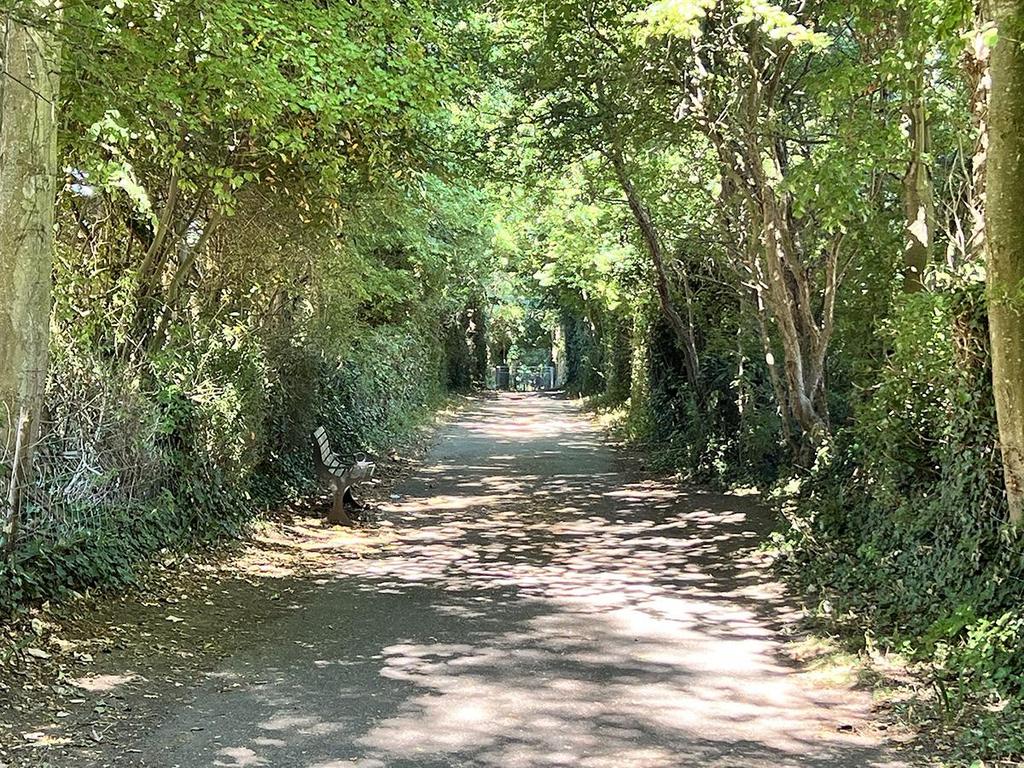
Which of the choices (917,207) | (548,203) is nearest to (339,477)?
(917,207)

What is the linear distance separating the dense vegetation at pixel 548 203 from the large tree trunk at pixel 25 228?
0.02 m

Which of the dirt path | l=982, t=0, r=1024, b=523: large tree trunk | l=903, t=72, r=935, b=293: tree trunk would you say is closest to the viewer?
the dirt path

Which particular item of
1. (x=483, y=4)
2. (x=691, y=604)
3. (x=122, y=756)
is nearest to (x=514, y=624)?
(x=691, y=604)

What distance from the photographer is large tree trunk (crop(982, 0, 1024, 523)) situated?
576 cm

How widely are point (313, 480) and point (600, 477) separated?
5.45 m

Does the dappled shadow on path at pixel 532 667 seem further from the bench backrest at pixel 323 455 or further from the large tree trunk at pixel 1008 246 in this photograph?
the large tree trunk at pixel 1008 246

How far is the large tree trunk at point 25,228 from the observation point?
21.6 feet

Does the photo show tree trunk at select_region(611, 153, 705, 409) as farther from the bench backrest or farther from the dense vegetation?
the bench backrest

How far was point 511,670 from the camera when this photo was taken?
635 centimetres

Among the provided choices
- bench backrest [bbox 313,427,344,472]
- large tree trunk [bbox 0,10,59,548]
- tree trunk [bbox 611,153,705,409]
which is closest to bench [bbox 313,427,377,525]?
bench backrest [bbox 313,427,344,472]

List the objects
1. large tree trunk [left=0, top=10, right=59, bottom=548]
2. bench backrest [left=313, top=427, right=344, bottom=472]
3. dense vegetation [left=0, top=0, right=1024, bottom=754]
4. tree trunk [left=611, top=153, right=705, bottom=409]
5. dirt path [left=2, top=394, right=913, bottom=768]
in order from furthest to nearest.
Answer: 1. tree trunk [left=611, top=153, right=705, bottom=409]
2. bench backrest [left=313, top=427, right=344, bottom=472]
3. large tree trunk [left=0, top=10, right=59, bottom=548]
4. dense vegetation [left=0, top=0, right=1024, bottom=754]
5. dirt path [left=2, top=394, right=913, bottom=768]

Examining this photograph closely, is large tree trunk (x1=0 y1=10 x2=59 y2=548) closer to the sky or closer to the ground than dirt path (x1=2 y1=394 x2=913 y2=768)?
closer to the sky

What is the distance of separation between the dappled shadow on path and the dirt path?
0.02 m

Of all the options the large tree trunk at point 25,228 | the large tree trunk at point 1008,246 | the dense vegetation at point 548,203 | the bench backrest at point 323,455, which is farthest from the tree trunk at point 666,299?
the large tree trunk at point 25,228
